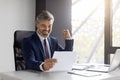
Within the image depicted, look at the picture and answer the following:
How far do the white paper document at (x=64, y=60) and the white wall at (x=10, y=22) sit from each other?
2044 millimetres

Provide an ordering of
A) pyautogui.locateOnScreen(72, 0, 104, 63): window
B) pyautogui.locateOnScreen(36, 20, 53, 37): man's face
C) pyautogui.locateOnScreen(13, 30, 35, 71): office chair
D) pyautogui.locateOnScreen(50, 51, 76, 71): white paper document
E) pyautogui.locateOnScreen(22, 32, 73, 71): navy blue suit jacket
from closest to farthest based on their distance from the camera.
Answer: pyautogui.locateOnScreen(50, 51, 76, 71): white paper document < pyautogui.locateOnScreen(22, 32, 73, 71): navy blue suit jacket < pyautogui.locateOnScreen(36, 20, 53, 37): man's face < pyautogui.locateOnScreen(13, 30, 35, 71): office chair < pyautogui.locateOnScreen(72, 0, 104, 63): window

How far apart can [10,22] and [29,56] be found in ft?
6.55

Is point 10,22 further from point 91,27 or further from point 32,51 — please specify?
point 32,51

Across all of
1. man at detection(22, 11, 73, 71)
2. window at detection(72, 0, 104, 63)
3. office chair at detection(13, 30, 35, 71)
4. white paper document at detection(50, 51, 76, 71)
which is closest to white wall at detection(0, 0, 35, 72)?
window at detection(72, 0, 104, 63)

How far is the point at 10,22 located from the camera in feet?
12.7

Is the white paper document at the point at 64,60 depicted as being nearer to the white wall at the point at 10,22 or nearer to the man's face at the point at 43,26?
the man's face at the point at 43,26

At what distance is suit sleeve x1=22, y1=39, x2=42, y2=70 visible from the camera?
193cm

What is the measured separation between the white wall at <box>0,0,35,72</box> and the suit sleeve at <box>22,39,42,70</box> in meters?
1.77

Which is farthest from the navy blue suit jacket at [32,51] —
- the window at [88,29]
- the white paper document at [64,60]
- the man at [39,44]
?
the window at [88,29]

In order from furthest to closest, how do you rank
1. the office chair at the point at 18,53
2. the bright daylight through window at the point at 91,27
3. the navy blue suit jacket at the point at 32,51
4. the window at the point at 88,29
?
the window at the point at 88,29, the bright daylight through window at the point at 91,27, the office chair at the point at 18,53, the navy blue suit jacket at the point at 32,51

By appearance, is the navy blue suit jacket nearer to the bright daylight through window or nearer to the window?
the bright daylight through window

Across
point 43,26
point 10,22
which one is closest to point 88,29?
point 10,22

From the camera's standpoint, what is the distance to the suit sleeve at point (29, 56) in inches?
76.1

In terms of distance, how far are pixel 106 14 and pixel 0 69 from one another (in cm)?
198
